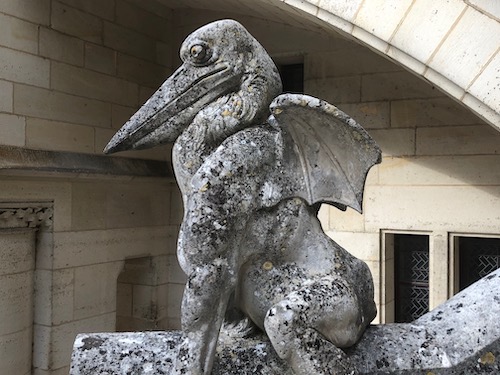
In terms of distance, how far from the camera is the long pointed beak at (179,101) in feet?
4.19

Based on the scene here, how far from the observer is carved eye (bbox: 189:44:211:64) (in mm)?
1286

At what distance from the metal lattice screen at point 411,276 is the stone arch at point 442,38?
61.5 inches

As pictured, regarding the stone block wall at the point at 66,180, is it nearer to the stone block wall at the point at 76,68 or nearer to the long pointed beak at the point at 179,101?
the stone block wall at the point at 76,68

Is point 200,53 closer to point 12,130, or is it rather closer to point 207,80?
point 207,80

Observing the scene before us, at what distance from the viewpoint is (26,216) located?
3.76 m

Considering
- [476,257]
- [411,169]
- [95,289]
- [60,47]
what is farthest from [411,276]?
[60,47]

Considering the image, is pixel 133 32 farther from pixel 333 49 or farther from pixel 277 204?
pixel 277 204

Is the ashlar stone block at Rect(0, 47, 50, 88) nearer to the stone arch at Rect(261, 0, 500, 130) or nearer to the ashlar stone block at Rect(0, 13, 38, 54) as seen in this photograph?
the ashlar stone block at Rect(0, 13, 38, 54)

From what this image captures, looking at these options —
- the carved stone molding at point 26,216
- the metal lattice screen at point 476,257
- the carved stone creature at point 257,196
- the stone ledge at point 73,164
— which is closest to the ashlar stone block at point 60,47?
the stone ledge at point 73,164

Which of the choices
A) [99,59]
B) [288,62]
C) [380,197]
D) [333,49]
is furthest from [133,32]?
[380,197]

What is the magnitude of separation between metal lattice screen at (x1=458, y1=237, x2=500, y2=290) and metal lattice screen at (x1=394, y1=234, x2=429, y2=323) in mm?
239

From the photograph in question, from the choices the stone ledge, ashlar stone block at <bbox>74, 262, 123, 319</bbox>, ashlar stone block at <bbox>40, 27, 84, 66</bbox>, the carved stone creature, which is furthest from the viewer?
ashlar stone block at <bbox>74, 262, 123, 319</bbox>

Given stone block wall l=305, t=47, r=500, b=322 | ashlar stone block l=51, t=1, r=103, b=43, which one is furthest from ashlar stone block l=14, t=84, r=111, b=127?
stone block wall l=305, t=47, r=500, b=322

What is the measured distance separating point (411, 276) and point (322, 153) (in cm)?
294
